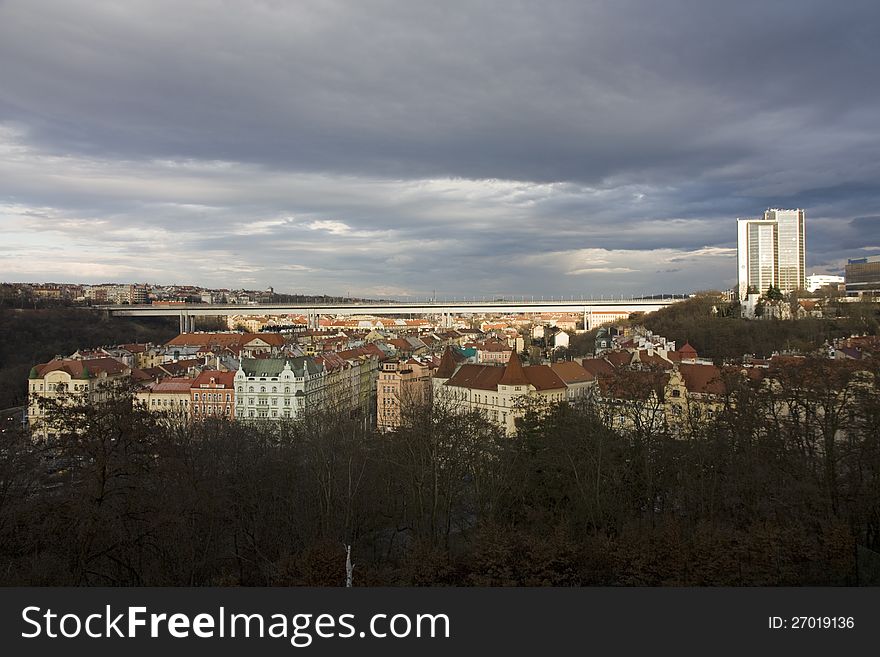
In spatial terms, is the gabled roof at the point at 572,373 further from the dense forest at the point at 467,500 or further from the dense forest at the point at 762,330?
the dense forest at the point at 467,500

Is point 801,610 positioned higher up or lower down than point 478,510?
higher up

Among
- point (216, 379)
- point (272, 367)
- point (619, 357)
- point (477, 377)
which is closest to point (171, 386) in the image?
point (216, 379)

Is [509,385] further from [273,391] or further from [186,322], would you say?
[186,322]

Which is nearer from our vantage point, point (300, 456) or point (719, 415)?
point (719, 415)

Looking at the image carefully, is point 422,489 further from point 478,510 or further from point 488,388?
point 488,388

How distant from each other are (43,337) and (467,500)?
232 feet

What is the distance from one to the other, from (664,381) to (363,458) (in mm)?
11181

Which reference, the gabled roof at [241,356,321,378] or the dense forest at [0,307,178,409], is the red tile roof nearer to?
the gabled roof at [241,356,321,378]

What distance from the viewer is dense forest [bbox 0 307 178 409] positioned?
55916 millimetres

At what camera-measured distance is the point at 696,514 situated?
16375 mm

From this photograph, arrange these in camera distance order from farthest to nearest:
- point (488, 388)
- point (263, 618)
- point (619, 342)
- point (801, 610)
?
point (619, 342)
point (488, 388)
point (801, 610)
point (263, 618)

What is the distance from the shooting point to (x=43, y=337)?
74.6 meters

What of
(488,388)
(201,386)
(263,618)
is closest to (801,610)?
(263,618)

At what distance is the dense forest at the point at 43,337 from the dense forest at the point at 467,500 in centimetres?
4030
